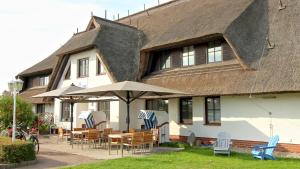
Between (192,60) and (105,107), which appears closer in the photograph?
(192,60)

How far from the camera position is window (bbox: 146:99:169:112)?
1920cm

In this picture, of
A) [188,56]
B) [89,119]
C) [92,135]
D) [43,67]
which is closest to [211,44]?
[188,56]

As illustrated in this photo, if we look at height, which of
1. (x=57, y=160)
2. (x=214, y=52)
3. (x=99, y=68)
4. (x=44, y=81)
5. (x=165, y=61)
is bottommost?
(x=57, y=160)

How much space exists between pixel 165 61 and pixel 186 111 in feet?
11.1

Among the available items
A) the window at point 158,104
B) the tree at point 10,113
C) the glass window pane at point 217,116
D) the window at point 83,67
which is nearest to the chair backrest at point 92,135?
the window at point 158,104

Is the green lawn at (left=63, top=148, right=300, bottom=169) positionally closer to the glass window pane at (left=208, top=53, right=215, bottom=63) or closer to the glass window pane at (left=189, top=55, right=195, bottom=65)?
the glass window pane at (left=208, top=53, right=215, bottom=63)

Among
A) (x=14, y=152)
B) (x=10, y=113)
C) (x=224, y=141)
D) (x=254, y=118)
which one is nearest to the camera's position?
(x=14, y=152)

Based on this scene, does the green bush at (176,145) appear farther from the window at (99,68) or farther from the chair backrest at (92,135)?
the window at (99,68)

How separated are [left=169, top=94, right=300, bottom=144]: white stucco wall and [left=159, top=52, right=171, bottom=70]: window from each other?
3.17 m

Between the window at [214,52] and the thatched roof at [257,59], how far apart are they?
1.62 ft

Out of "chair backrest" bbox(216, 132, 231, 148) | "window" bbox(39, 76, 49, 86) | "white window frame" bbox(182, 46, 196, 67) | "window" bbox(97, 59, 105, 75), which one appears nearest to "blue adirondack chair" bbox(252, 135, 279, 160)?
"chair backrest" bbox(216, 132, 231, 148)

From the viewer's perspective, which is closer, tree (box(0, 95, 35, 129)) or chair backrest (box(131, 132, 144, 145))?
chair backrest (box(131, 132, 144, 145))

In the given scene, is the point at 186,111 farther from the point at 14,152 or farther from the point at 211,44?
the point at 14,152

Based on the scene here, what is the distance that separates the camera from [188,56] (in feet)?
60.4
